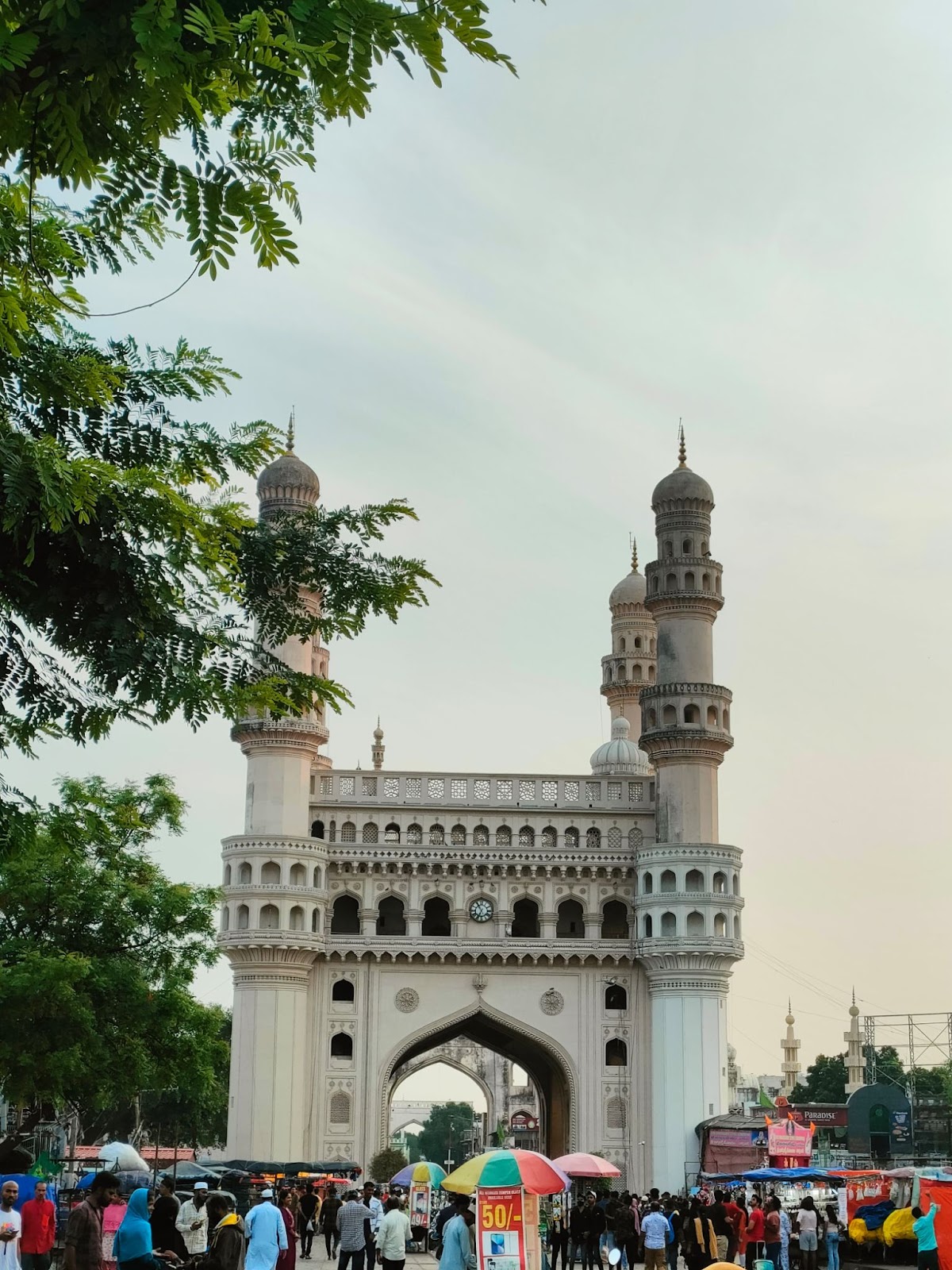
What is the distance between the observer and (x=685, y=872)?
50219 millimetres

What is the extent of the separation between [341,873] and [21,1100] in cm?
1978

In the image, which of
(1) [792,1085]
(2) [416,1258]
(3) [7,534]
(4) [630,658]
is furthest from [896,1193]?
(1) [792,1085]

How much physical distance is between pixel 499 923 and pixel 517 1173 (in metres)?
35.6

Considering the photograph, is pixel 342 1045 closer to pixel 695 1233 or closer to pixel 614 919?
pixel 614 919

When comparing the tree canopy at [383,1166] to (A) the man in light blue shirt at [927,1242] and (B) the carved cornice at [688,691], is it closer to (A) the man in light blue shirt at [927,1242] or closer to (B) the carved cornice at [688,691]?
(B) the carved cornice at [688,691]

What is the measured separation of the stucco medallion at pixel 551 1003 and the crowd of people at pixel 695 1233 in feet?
57.8

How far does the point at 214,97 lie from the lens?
5.60 m

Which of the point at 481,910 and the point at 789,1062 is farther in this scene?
the point at 789,1062

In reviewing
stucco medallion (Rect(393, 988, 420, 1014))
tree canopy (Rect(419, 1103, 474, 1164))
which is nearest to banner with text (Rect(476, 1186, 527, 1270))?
stucco medallion (Rect(393, 988, 420, 1014))

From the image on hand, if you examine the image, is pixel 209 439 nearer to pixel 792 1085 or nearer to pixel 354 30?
pixel 354 30

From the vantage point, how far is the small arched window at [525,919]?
5356cm

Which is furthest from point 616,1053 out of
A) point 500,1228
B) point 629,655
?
point 500,1228

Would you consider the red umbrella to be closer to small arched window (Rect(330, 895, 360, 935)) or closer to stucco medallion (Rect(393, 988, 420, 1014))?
stucco medallion (Rect(393, 988, 420, 1014))

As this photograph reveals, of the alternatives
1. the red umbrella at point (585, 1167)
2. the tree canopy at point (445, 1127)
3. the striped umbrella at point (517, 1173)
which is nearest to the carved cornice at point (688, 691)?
the red umbrella at point (585, 1167)
